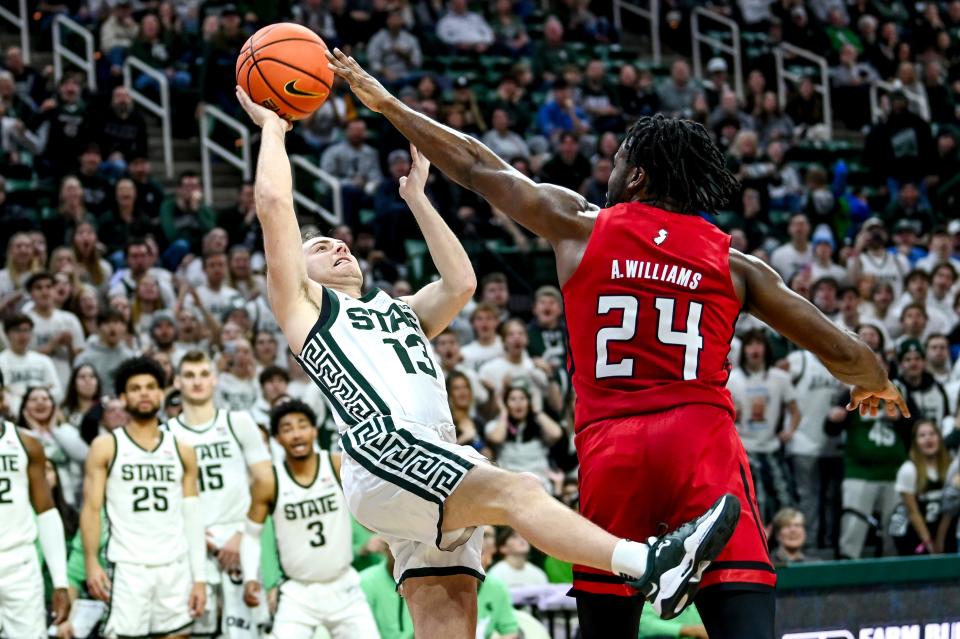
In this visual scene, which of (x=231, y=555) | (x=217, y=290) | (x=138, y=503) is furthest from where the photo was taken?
(x=217, y=290)

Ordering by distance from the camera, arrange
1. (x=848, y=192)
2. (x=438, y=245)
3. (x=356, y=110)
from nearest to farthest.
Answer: (x=438, y=245) → (x=356, y=110) → (x=848, y=192)

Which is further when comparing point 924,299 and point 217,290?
point 924,299

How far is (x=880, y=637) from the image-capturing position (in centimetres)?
771

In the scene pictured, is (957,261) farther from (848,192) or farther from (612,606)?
(612,606)

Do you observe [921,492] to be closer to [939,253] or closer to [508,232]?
[939,253]

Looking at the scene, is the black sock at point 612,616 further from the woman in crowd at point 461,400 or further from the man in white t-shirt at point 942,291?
the man in white t-shirt at point 942,291

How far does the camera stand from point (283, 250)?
18.6 feet

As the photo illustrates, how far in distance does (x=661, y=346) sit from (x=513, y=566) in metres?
5.79

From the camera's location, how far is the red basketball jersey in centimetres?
507

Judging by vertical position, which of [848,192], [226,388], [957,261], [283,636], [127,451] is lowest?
[283,636]

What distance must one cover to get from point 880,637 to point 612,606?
3.05 metres

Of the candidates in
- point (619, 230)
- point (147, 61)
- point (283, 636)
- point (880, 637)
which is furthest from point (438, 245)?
point (147, 61)

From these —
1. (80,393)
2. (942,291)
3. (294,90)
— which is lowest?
(80,393)

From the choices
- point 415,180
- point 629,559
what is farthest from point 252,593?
point 629,559
